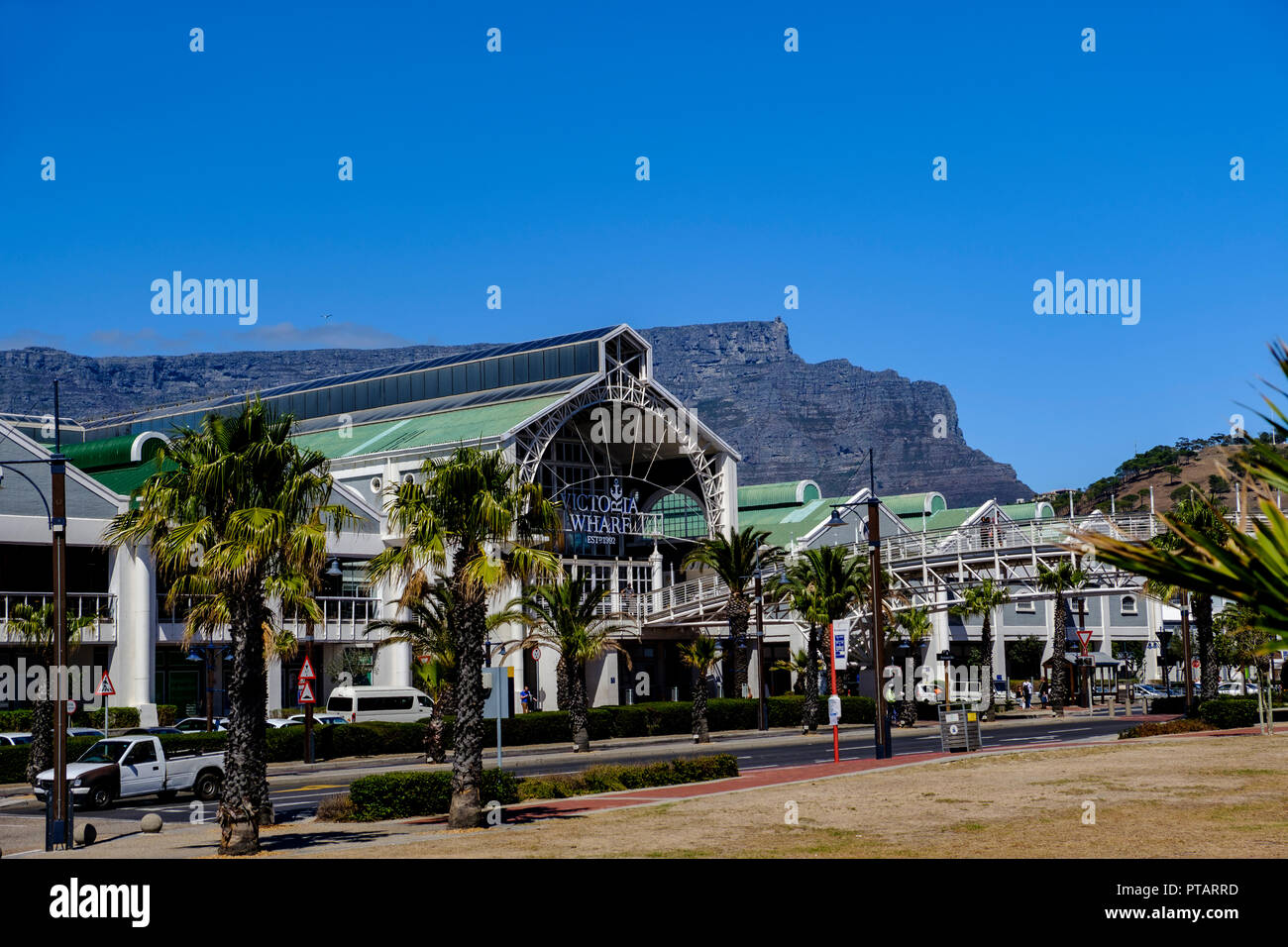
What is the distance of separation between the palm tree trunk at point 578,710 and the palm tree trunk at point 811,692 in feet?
35.5

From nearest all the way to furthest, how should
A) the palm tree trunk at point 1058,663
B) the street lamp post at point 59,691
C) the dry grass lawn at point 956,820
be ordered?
1. the dry grass lawn at point 956,820
2. the street lamp post at point 59,691
3. the palm tree trunk at point 1058,663

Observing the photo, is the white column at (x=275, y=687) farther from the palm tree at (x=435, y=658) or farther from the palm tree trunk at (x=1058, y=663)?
the palm tree trunk at (x=1058, y=663)

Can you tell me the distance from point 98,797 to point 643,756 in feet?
58.3

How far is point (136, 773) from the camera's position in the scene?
31812mm

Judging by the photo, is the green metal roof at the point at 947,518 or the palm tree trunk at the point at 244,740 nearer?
the palm tree trunk at the point at 244,740

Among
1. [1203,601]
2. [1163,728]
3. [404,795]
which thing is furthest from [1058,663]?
[404,795]

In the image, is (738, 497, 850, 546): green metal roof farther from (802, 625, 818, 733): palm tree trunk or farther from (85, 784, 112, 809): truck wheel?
(85, 784, 112, 809): truck wheel

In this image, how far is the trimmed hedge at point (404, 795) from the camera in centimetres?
2495

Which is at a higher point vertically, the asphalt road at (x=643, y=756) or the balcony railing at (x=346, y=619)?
the balcony railing at (x=346, y=619)

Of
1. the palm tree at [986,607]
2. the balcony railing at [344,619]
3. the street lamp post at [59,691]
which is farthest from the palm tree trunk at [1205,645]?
the street lamp post at [59,691]

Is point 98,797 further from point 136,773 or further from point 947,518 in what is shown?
point 947,518
